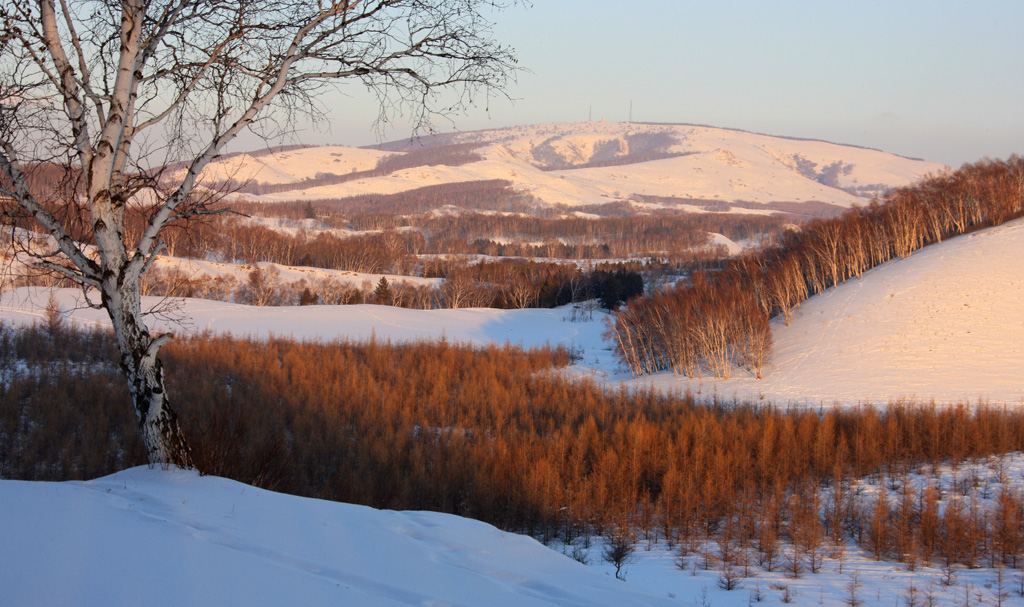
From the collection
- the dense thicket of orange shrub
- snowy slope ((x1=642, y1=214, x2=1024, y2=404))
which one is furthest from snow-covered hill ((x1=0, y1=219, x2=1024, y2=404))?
the dense thicket of orange shrub

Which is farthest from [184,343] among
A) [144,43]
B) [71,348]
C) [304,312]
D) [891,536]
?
[891,536]

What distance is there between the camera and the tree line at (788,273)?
3706 cm

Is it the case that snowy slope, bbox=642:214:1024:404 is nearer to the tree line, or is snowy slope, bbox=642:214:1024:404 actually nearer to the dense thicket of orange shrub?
the tree line

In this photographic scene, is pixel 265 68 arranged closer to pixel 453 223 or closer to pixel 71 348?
pixel 71 348

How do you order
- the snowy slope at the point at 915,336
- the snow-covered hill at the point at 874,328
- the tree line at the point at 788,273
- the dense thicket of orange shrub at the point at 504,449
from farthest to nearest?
the tree line at the point at 788,273 → the snow-covered hill at the point at 874,328 → the snowy slope at the point at 915,336 → the dense thicket of orange shrub at the point at 504,449

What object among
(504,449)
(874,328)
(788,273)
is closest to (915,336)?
(874,328)

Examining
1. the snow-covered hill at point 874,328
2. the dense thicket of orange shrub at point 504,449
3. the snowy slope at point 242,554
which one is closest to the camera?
the snowy slope at point 242,554

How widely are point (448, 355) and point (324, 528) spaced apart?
28511mm

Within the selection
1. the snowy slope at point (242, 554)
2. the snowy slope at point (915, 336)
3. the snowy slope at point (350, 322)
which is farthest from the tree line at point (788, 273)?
the snowy slope at point (242, 554)

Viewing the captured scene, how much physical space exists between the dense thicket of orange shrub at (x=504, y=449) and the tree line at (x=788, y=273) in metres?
13.6

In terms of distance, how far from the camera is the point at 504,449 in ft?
49.2

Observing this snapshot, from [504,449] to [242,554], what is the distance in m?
11.3

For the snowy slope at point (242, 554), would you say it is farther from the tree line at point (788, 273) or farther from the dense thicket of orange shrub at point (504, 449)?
the tree line at point (788, 273)

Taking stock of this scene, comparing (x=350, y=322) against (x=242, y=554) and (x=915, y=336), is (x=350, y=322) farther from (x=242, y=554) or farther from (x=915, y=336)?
(x=242, y=554)
